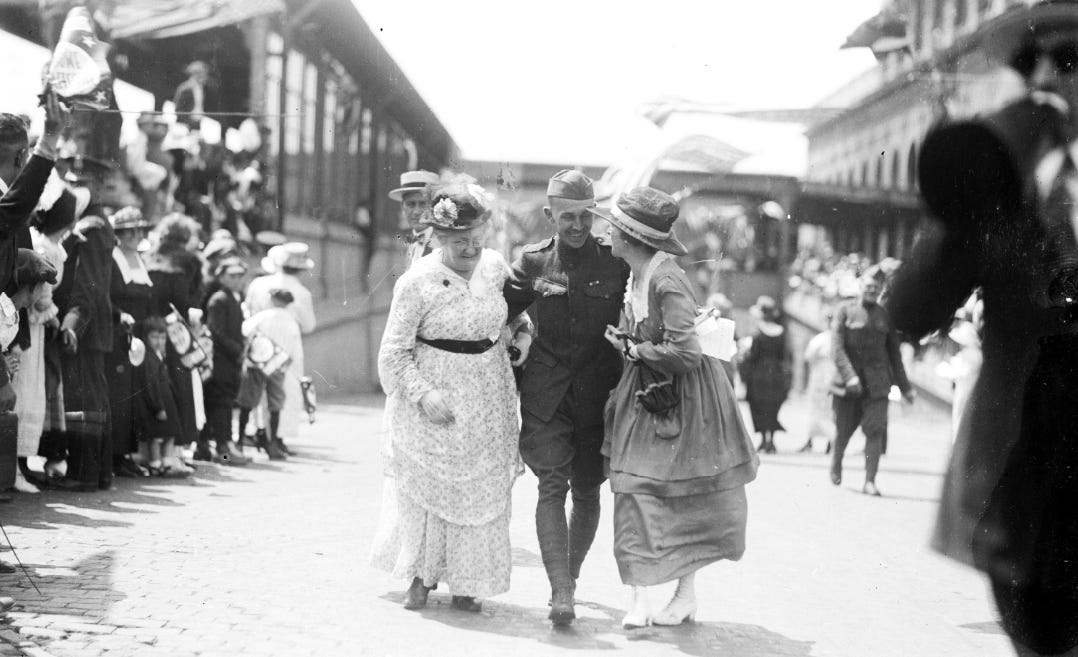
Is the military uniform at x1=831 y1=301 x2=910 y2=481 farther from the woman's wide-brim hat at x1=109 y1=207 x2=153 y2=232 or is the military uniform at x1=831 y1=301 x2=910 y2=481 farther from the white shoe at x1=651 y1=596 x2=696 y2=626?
the white shoe at x1=651 y1=596 x2=696 y2=626

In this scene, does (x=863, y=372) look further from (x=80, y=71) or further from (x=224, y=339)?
(x=80, y=71)

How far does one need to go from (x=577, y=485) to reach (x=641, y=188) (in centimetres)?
140

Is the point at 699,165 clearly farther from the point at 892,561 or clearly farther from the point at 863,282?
the point at 892,561

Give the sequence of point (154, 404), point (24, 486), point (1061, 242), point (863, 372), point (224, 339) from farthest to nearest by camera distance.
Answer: point (863, 372) < point (224, 339) < point (154, 404) < point (24, 486) < point (1061, 242)

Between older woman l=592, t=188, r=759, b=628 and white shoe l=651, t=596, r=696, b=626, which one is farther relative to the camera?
white shoe l=651, t=596, r=696, b=626

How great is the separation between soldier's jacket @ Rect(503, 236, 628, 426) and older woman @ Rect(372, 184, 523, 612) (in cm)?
18

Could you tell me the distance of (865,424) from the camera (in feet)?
44.3

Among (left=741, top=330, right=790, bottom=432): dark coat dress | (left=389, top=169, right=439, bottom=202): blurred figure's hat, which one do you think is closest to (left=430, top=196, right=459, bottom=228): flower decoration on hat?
(left=389, top=169, right=439, bottom=202): blurred figure's hat

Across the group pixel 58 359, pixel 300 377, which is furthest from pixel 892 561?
pixel 300 377

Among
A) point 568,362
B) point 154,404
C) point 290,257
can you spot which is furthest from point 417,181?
point 290,257

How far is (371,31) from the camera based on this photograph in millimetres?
24844

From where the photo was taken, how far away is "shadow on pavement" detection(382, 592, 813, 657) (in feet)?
20.1

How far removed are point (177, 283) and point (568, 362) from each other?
595 cm

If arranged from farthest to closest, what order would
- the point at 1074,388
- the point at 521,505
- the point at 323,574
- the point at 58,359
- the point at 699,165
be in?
the point at 699,165
the point at 521,505
the point at 58,359
the point at 323,574
the point at 1074,388
